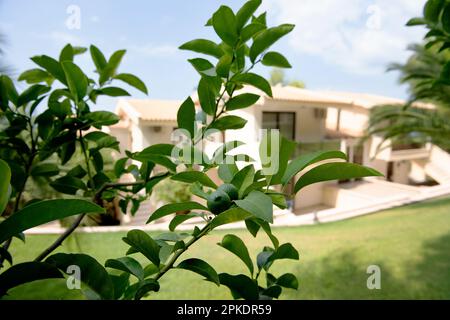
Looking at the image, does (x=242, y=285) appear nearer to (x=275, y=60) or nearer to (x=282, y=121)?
(x=275, y=60)

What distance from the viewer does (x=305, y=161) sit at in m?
0.26

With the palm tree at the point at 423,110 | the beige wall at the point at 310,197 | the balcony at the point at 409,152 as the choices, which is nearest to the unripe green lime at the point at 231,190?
the palm tree at the point at 423,110

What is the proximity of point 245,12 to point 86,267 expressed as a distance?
309 millimetres

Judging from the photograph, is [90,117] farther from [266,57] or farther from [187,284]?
[187,284]

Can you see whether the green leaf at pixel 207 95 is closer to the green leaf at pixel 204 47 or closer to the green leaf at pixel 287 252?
the green leaf at pixel 204 47

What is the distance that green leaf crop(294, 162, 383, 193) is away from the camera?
10.3 inches

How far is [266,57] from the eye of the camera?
398 millimetres

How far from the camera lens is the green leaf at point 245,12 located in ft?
1.18

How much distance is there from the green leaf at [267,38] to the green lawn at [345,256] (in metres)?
2.08

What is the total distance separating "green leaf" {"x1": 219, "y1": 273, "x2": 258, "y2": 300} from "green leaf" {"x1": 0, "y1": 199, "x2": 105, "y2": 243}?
8.6 inches

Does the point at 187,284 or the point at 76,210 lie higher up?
the point at 76,210


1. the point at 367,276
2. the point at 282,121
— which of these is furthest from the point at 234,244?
the point at 282,121

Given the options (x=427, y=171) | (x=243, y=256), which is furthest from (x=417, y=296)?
(x=427, y=171)
